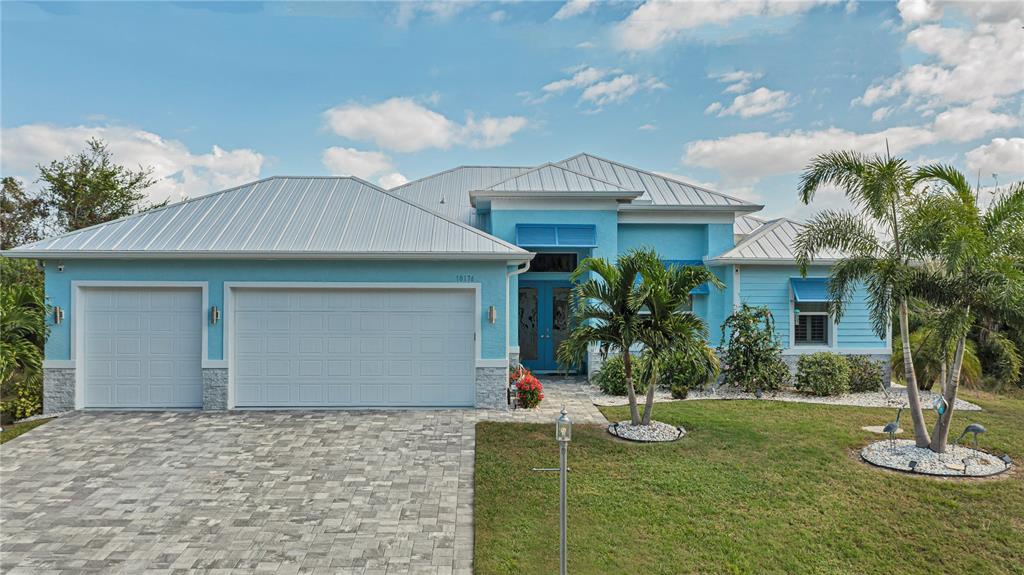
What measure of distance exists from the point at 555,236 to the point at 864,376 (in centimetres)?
850

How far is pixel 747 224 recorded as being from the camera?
17688mm

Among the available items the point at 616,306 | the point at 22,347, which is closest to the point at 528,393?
the point at 616,306

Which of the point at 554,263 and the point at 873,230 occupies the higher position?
the point at 873,230

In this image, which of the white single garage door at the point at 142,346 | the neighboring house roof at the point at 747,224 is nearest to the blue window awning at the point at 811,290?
the neighboring house roof at the point at 747,224

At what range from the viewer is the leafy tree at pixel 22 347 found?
9820 millimetres

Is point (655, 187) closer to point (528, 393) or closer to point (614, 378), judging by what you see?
point (614, 378)

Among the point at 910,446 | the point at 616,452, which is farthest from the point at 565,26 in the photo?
the point at 910,446

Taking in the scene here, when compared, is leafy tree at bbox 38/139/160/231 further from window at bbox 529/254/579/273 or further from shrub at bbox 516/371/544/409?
shrub at bbox 516/371/544/409

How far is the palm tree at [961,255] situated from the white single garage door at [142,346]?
12.6 meters

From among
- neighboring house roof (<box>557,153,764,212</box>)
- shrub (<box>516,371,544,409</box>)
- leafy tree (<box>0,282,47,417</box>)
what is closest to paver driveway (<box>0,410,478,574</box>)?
leafy tree (<box>0,282,47,417</box>)

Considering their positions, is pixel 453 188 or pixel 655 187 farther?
pixel 453 188

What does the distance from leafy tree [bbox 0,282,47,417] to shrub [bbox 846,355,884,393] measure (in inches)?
706

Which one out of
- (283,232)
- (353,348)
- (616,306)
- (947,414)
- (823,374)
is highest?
(283,232)

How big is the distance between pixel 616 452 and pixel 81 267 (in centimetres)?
1078
